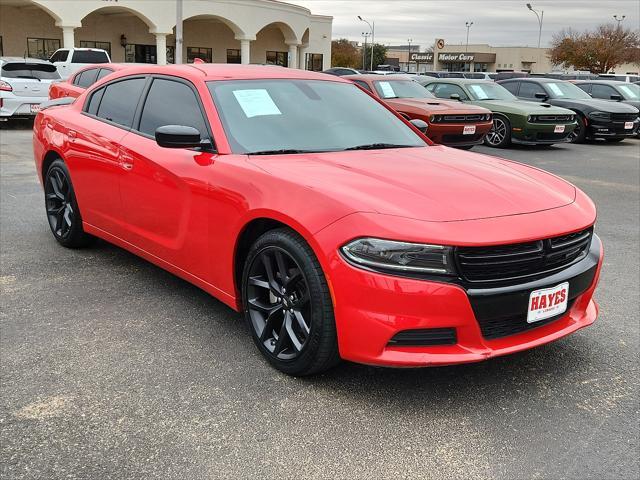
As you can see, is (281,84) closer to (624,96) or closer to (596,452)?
(596,452)

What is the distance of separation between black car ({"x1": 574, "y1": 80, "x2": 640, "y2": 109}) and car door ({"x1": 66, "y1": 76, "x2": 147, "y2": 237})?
637 inches

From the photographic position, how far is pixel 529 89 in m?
16.5

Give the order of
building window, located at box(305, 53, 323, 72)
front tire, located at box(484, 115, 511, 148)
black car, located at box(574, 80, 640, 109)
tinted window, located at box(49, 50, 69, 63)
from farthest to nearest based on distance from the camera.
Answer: building window, located at box(305, 53, 323, 72), tinted window, located at box(49, 50, 69, 63), black car, located at box(574, 80, 640, 109), front tire, located at box(484, 115, 511, 148)

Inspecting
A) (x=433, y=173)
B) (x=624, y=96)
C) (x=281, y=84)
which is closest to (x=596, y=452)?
(x=433, y=173)

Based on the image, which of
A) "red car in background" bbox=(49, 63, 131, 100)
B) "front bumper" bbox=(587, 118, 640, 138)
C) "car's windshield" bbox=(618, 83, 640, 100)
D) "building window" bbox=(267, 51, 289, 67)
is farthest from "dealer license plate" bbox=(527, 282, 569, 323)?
"building window" bbox=(267, 51, 289, 67)

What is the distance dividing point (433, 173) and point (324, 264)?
93 cm

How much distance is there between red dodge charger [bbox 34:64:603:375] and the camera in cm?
282

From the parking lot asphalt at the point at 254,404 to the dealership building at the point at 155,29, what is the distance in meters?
28.2

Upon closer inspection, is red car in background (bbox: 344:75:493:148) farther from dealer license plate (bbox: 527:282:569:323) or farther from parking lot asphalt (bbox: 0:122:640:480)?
dealer license plate (bbox: 527:282:569:323)

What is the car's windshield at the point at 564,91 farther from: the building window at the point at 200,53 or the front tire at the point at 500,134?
the building window at the point at 200,53

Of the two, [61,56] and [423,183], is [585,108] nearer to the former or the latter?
[423,183]

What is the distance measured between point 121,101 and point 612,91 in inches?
657

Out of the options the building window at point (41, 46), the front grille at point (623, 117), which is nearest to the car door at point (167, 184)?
the front grille at point (623, 117)

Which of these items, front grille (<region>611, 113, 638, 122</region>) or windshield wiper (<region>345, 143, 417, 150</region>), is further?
front grille (<region>611, 113, 638, 122</region>)
